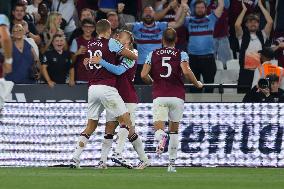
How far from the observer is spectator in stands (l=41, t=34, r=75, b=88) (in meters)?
21.2

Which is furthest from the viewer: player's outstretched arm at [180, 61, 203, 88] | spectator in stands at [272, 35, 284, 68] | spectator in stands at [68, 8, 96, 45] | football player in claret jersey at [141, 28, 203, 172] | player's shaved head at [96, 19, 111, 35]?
spectator in stands at [272, 35, 284, 68]

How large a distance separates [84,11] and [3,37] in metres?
9.10

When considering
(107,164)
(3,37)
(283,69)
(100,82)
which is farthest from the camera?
(283,69)

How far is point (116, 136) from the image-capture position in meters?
19.3

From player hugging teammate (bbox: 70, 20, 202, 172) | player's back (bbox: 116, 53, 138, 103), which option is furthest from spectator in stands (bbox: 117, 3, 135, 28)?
player hugging teammate (bbox: 70, 20, 202, 172)

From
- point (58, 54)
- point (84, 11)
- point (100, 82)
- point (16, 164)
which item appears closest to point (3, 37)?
point (100, 82)

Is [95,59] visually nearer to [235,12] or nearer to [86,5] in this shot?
[86,5]

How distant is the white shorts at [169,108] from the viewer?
56.6ft

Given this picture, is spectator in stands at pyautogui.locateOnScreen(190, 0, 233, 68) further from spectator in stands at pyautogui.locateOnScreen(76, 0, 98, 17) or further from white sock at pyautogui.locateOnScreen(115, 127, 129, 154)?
white sock at pyautogui.locateOnScreen(115, 127, 129, 154)

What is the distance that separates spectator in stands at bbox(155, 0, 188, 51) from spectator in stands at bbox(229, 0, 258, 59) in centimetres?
129

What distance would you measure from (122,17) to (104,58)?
6262mm

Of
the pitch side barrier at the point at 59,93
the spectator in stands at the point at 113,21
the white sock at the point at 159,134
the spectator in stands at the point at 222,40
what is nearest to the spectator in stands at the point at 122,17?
the spectator in stands at the point at 113,21

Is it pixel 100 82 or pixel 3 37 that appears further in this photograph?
pixel 100 82

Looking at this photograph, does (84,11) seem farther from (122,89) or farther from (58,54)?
(122,89)
